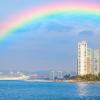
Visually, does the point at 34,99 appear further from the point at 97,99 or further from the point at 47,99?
the point at 97,99

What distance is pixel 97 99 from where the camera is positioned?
9025cm

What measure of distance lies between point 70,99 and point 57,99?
267cm

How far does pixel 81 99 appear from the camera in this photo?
9062 cm

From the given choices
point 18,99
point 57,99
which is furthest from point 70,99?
point 18,99

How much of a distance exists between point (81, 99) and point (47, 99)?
6.42m

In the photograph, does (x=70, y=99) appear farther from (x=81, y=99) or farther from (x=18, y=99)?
(x=18, y=99)

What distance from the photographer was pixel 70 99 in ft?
304

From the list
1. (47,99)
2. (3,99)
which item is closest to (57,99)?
(47,99)

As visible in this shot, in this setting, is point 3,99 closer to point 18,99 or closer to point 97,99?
point 18,99

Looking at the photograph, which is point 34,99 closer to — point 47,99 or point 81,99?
point 47,99

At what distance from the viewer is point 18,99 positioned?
90.4 metres

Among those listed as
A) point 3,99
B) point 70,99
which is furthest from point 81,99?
point 3,99

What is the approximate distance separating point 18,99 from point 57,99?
722 centimetres

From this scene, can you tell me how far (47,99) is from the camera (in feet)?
302
